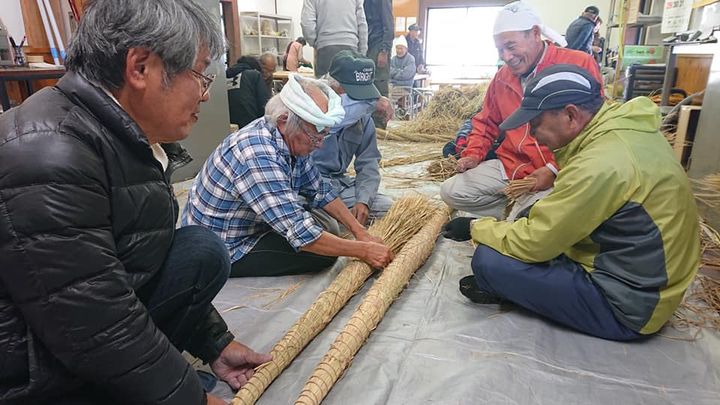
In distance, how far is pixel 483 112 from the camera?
2.98 metres

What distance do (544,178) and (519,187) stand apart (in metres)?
0.14

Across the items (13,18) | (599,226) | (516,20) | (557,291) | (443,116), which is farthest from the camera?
(443,116)

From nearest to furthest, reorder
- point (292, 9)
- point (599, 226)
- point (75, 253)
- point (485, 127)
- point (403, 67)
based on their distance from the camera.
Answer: point (75, 253)
point (599, 226)
point (485, 127)
point (403, 67)
point (292, 9)

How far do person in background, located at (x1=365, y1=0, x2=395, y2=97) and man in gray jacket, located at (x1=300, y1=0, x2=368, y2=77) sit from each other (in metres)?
0.67

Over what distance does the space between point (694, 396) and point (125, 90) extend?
1.81 m

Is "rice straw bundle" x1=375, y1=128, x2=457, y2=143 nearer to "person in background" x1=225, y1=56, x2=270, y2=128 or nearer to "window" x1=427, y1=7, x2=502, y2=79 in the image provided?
"person in background" x1=225, y1=56, x2=270, y2=128

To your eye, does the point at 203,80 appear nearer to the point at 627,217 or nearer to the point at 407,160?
the point at 627,217

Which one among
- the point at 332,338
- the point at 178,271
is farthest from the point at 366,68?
the point at 178,271

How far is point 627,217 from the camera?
1.59m

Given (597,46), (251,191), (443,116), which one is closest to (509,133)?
(251,191)

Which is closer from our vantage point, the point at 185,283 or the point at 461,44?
the point at 185,283

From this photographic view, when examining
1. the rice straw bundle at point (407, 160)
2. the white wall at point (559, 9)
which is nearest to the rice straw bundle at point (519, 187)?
the rice straw bundle at point (407, 160)

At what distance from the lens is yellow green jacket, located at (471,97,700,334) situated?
1.56 meters

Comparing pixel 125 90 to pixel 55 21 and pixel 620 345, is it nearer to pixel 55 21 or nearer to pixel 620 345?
pixel 620 345
